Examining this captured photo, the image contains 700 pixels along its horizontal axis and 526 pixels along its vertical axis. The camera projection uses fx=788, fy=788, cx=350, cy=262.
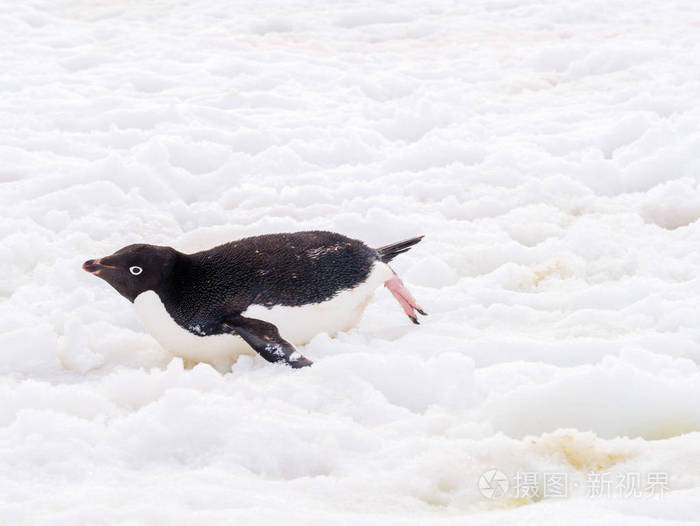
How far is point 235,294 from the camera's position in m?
3.05

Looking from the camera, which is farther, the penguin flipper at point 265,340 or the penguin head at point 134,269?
the penguin head at point 134,269

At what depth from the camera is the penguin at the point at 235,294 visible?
118 inches

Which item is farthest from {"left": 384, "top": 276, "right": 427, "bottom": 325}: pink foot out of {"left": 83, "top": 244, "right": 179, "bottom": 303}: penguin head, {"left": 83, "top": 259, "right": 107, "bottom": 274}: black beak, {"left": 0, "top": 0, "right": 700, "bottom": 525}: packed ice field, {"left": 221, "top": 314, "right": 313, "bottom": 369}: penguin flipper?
{"left": 83, "top": 259, "right": 107, "bottom": 274}: black beak

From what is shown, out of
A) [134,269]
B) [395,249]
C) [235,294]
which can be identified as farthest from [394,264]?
[134,269]

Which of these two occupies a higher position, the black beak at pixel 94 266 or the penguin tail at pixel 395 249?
the black beak at pixel 94 266

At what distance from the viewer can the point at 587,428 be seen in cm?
257

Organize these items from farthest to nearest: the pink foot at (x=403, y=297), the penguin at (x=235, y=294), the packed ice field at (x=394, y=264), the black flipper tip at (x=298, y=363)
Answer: the pink foot at (x=403, y=297) < the penguin at (x=235, y=294) < the black flipper tip at (x=298, y=363) < the packed ice field at (x=394, y=264)

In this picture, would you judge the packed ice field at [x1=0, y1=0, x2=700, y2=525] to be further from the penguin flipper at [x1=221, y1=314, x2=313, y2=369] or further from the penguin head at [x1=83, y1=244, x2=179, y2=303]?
the penguin head at [x1=83, y1=244, x2=179, y2=303]

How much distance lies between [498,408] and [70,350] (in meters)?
1.66

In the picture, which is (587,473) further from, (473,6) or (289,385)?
(473,6)

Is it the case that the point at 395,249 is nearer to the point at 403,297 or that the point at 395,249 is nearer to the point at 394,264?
the point at 403,297

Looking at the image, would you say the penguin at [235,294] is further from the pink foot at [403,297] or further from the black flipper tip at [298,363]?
the pink foot at [403,297]

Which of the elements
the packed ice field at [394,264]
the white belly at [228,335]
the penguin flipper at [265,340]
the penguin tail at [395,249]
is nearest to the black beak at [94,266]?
the white belly at [228,335]

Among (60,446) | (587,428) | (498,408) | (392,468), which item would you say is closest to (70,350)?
(60,446)
